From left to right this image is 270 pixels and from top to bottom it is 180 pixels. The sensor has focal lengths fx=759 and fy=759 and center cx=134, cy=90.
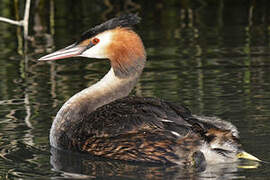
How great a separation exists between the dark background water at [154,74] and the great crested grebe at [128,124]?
0.14 meters

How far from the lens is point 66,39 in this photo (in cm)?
1335

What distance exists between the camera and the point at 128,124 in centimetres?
653

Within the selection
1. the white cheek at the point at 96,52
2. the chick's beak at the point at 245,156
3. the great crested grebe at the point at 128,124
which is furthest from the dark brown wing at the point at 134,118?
the white cheek at the point at 96,52

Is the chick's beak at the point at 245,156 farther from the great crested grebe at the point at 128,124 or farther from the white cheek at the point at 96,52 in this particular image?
the white cheek at the point at 96,52

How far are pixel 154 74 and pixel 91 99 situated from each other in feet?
9.31

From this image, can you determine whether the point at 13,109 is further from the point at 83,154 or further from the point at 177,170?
the point at 177,170

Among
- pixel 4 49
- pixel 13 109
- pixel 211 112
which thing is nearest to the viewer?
pixel 211 112

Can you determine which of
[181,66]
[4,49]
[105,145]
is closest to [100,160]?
[105,145]

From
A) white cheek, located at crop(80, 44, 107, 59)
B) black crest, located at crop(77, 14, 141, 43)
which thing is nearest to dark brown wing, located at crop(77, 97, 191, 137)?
white cheek, located at crop(80, 44, 107, 59)

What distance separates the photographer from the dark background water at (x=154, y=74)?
646cm

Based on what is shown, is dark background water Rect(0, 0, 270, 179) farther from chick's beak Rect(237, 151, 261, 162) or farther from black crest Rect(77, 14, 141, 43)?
black crest Rect(77, 14, 141, 43)

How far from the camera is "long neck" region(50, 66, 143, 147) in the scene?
7.25m

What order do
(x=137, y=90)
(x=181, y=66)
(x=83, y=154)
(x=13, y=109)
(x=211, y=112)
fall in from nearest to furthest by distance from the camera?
(x=83, y=154) → (x=211, y=112) → (x=13, y=109) → (x=137, y=90) → (x=181, y=66)

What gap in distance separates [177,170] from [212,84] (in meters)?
3.32
